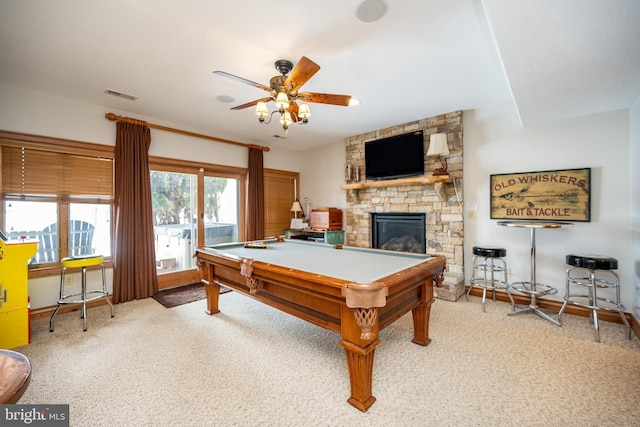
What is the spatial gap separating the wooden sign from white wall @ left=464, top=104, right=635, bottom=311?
74 millimetres

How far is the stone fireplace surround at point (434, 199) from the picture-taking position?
3.80m

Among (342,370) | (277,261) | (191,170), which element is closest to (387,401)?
(342,370)

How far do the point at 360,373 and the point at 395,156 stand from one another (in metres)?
3.50

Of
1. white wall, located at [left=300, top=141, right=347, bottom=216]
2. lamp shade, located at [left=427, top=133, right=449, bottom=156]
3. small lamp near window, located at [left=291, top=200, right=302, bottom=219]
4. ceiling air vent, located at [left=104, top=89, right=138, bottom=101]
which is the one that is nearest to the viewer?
ceiling air vent, located at [left=104, top=89, right=138, bottom=101]

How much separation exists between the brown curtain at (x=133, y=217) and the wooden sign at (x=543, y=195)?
481cm

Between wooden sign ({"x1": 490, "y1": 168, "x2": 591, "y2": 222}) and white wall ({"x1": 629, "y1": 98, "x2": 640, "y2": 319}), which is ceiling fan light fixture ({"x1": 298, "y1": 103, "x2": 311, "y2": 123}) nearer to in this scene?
wooden sign ({"x1": 490, "y1": 168, "x2": 591, "y2": 222})

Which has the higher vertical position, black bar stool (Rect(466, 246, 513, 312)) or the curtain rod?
the curtain rod

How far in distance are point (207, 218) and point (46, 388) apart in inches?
122

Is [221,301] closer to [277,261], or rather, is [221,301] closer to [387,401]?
[277,261]

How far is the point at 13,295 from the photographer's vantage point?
2408 mm

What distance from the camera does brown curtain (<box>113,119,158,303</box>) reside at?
11.8 ft

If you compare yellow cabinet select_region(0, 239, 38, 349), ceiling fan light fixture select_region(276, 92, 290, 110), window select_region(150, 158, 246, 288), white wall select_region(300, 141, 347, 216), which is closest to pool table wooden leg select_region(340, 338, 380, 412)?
ceiling fan light fixture select_region(276, 92, 290, 110)

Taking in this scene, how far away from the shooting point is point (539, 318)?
9.60 ft

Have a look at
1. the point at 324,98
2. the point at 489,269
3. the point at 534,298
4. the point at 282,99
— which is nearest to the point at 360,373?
the point at 282,99
